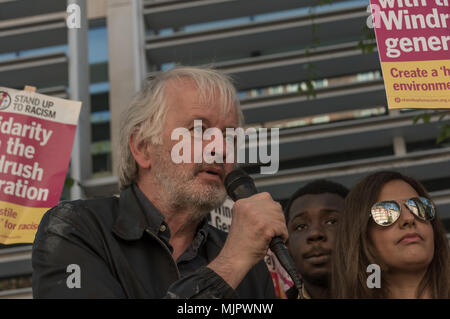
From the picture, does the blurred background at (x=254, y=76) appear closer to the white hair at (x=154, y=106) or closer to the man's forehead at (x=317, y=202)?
the man's forehead at (x=317, y=202)

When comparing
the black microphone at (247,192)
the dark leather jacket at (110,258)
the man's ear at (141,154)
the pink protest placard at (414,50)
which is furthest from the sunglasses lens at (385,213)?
the man's ear at (141,154)

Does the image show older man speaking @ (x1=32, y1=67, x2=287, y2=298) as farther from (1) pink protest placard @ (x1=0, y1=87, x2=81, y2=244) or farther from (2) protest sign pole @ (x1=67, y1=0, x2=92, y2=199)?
(2) protest sign pole @ (x1=67, y1=0, x2=92, y2=199)

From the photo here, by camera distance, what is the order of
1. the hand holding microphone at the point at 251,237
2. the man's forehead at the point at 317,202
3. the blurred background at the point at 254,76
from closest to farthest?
the hand holding microphone at the point at 251,237
the man's forehead at the point at 317,202
the blurred background at the point at 254,76

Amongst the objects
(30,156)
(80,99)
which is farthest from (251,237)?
(80,99)

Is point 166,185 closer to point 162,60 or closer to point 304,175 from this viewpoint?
point 304,175

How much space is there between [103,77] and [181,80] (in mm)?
7100

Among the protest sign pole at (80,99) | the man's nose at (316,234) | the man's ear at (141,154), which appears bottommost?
the man's nose at (316,234)

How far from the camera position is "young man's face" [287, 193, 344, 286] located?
13.0 ft

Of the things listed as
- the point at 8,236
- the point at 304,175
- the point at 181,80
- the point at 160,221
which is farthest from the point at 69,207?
the point at 304,175

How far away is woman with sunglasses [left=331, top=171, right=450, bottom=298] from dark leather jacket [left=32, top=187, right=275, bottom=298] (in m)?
0.69

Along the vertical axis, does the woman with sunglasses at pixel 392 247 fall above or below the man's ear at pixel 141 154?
below

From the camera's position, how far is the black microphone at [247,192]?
7.07ft

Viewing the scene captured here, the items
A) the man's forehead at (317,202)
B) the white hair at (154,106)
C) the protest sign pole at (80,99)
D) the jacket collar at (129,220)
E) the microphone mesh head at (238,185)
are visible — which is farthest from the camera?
the protest sign pole at (80,99)

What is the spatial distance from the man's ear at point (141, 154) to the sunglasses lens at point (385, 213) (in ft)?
3.92
